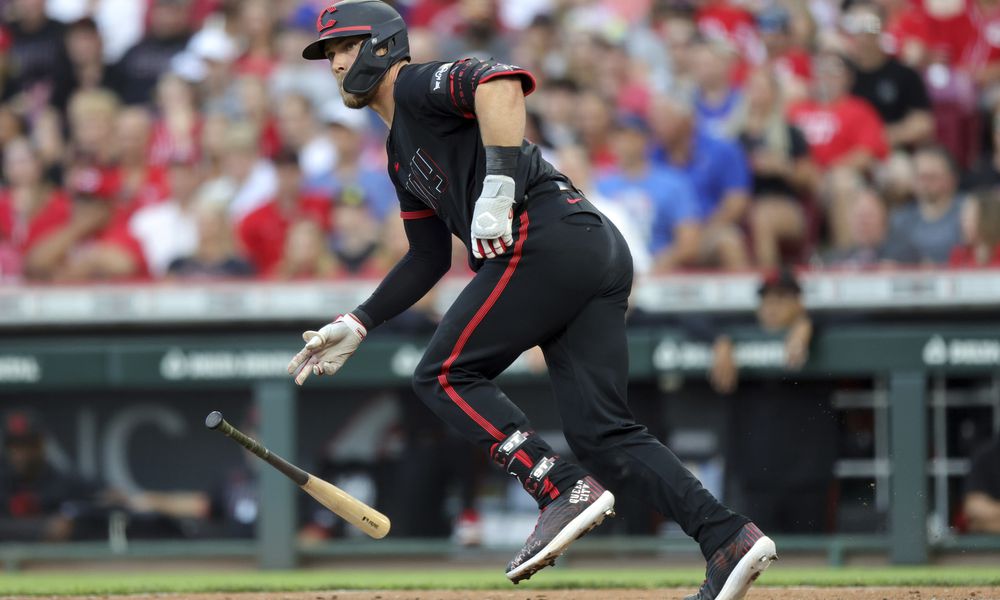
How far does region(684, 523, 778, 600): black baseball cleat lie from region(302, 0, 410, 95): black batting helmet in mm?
1732

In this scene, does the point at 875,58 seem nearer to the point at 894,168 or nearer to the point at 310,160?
the point at 894,168

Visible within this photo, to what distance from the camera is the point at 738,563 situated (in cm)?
431

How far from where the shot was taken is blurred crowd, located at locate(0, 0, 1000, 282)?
8609 millimetres

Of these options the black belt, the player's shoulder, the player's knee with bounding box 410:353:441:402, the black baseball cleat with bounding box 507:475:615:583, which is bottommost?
the black baseball cleat with bounding box 507:475:615:583

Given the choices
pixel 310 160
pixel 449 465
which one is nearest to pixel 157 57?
pixel 310 160

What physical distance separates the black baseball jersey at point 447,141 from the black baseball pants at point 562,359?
0.16 meters

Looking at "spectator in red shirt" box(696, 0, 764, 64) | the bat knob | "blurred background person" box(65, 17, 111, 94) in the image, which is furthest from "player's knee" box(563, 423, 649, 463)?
"blurred background person" box(65, 17, 111, 94)

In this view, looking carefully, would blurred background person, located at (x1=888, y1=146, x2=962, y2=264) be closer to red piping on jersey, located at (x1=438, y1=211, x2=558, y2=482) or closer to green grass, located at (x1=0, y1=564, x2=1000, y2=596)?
green grass, located at (x1=0, y1=564, x2=1000, y2=596)

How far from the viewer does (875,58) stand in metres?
9.30

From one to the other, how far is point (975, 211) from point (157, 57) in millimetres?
5861

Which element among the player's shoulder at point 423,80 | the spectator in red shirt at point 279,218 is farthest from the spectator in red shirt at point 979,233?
the player's shoulder at point 423,80

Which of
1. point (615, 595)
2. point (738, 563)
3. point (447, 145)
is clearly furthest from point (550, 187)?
point (615, 595)

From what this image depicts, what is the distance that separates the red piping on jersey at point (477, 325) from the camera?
4422 mm

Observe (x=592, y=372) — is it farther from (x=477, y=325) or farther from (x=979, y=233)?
(x=979, y=233)
